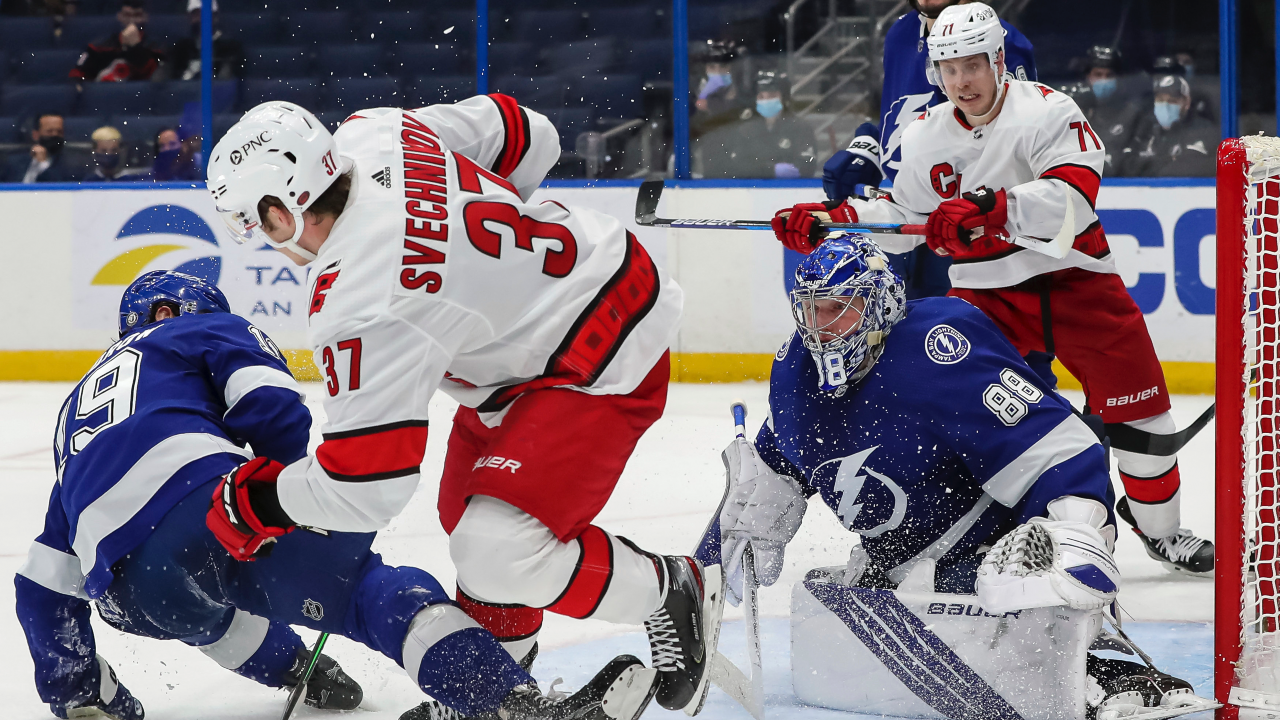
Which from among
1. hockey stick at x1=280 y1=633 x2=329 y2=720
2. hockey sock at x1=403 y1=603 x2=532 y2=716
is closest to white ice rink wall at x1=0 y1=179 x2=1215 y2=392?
hockey stick at x1=280 y1=633 x2=329 y2=720

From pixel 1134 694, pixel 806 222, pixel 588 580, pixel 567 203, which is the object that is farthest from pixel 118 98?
pixel 1134 694

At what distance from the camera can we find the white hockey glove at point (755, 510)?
84.9 inches

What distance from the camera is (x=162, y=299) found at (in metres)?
2.09

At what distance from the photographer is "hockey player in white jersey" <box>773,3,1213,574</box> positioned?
255 centimetres

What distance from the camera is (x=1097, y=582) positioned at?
172 centimetres

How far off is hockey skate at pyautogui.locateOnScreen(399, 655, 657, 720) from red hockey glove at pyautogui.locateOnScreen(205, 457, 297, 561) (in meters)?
0.36

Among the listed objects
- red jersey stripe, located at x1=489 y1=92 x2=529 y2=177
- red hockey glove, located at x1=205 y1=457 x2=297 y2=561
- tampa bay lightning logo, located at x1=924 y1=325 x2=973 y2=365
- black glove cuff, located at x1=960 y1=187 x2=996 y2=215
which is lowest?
red hockey glove, located at x1=205 y1=457 x2=297 y2=561

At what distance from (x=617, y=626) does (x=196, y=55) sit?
15.3 ft

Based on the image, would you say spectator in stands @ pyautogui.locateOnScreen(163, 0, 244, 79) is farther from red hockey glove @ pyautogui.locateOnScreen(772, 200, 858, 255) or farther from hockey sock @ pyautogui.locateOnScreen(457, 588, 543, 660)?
hockey sock @ pyautogui.locateOnScreen(457, 588, 543, 660)

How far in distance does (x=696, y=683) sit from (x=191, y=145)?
491cm

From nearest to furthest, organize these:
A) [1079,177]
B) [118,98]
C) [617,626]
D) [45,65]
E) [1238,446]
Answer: [1238,446] < [617,626] < [1079,177] < [118,98] < [45,65]

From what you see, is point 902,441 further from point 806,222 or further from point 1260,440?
point 806,222

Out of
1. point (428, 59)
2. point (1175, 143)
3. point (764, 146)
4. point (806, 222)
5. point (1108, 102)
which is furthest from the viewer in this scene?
point (428, 59)

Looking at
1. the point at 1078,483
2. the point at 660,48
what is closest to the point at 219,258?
the point at 660,48
